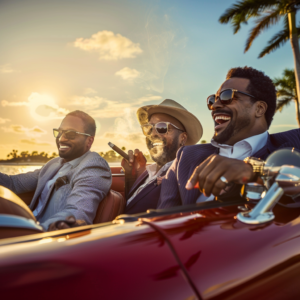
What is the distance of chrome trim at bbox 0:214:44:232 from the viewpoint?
80 centimetres

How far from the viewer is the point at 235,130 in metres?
2.32

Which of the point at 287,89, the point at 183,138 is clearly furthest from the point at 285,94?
the point at 183,138

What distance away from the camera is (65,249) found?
2.14 ft

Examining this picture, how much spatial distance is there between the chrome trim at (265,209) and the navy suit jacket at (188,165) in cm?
102

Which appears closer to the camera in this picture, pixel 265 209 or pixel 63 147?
pixel 265 209

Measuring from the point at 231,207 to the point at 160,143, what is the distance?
2725 millimetres

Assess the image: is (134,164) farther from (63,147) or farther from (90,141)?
(63,147)

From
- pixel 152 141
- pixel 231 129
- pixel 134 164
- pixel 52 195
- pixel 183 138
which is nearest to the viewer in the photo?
pixel 231 129

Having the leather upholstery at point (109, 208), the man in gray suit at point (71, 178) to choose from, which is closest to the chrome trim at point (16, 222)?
the man in gray suit at point (71, 178)

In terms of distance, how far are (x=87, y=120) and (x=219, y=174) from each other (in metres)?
2.18

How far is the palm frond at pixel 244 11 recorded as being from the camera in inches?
471

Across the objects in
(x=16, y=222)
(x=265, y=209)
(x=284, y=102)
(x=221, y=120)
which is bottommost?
(x=265, y=209)

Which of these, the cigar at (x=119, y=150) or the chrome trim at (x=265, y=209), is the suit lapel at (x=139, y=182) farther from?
the chrome trim at (x=265, y=209)

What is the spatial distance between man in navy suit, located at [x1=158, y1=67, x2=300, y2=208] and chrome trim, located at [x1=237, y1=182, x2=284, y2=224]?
103 cm
